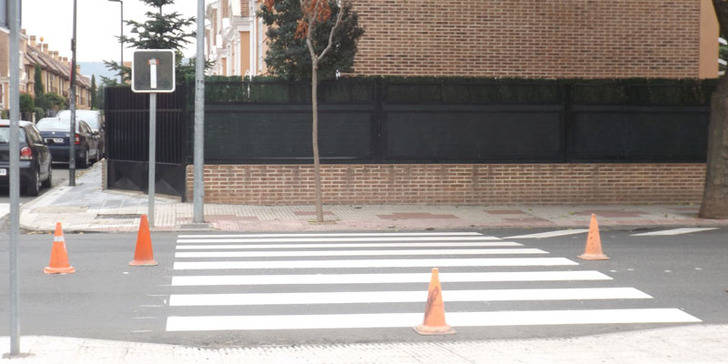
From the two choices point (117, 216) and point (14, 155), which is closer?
point (14, 155)

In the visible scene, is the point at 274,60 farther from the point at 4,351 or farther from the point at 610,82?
the point at 4,351

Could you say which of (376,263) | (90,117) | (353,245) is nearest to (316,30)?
(353,245)

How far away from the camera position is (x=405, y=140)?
61.9 feet

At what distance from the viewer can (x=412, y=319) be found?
7.98 m

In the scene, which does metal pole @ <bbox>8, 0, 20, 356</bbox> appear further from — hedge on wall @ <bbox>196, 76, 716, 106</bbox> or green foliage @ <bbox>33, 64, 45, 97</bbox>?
green foliage @ <bbox>33, 64, 45, 97</bbox>

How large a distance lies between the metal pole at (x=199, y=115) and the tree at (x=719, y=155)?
8885 mm

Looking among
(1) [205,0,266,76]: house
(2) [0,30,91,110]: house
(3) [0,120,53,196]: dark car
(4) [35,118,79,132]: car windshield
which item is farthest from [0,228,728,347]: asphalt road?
(2) [0,30,91,110]: house

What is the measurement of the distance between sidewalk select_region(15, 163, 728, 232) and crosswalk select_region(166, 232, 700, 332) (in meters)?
2.33

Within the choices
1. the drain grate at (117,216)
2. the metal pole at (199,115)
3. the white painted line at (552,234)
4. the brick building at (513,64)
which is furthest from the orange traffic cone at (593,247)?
the drain grate at (117,216)

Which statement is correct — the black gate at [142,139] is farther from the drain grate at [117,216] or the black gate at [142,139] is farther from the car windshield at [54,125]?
the car windshield at [54,125]

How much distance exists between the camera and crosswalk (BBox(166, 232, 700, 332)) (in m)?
8.04

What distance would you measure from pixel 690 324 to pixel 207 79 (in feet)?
40.5

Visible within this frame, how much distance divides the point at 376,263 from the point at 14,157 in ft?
19.1

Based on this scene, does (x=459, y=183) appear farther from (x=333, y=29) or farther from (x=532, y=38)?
(x=333, y=29)
